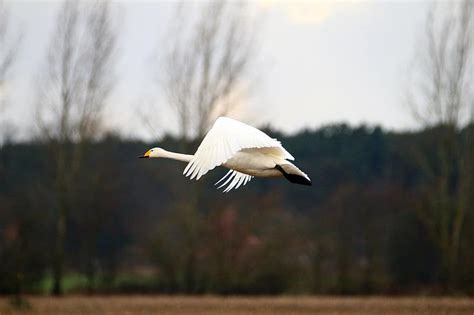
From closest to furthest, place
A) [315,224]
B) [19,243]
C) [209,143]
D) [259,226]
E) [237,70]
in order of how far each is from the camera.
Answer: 1. [209,143]
2. [19,243]
3. [237,70]
4. [259,226]
5. [315,224]

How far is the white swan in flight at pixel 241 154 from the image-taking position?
1117 centimetres

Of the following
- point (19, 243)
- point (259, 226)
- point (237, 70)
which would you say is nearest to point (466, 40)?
point (237, 70)

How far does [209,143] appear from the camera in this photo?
11.4 m

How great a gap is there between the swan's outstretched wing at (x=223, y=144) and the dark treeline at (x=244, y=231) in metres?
17.5

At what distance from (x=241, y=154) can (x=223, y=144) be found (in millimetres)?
661

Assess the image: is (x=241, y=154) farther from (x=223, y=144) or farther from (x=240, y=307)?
(x=240, y=307)

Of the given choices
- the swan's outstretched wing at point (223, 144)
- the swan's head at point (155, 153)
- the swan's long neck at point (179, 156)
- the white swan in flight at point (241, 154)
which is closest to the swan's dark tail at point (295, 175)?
the white swan in flight at point (241, 154)

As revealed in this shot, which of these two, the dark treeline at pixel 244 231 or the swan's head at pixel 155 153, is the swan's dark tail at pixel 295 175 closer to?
the swan's head at pixel 155 153

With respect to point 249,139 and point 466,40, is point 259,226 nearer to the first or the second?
point 466,40

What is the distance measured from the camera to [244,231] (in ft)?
112

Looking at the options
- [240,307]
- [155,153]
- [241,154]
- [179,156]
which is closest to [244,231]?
[240,307]

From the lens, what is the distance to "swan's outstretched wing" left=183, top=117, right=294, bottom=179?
1109cm

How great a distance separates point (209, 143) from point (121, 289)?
22.7 metres

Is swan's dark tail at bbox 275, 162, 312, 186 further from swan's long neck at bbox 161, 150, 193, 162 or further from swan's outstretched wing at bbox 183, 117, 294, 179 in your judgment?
swan's long neck at bbox 161, 150, 193, 162
